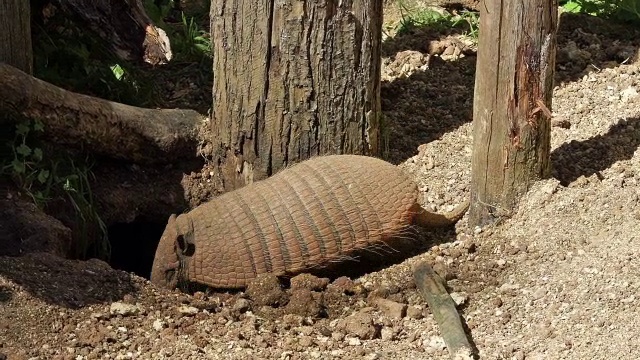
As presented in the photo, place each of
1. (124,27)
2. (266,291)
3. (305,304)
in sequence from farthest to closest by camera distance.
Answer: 1. (124,27)
2. (266,291)
3. (305,304)

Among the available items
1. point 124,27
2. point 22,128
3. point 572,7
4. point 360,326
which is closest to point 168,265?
point 22,128

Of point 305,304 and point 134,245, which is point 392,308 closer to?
point 305,304

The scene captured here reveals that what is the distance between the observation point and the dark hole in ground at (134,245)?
633 centimetres

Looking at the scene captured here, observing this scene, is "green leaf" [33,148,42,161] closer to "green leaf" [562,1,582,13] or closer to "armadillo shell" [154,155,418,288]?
"armadillo shell" [154,155,418,288]

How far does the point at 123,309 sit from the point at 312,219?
3.99 ft

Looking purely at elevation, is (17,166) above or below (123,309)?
above

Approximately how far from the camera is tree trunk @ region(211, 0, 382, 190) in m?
5.60

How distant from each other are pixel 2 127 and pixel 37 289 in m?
1.19

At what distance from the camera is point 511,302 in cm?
488

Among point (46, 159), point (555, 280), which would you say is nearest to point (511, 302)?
point (555, 280)

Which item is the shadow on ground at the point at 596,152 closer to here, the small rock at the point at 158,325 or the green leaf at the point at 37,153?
the small rock at the point at 158,325

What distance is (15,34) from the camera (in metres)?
5.54

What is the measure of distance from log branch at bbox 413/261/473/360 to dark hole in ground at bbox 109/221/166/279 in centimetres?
189

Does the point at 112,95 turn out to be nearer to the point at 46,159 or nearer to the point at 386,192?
the point at 46,159
